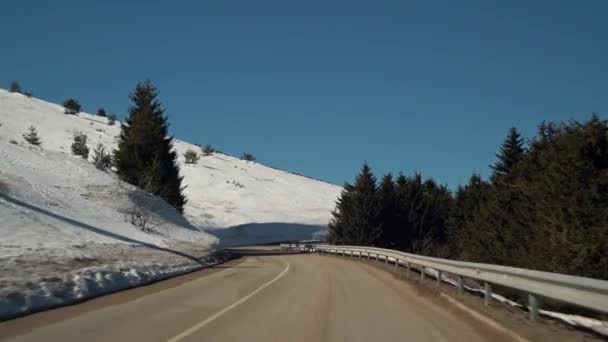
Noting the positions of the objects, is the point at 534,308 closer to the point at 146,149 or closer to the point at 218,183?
the point at 146,149

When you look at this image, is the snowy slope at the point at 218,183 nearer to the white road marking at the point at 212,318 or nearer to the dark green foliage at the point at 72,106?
the dark green foliage at the point at 72,106

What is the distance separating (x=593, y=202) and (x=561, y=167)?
1.40 m

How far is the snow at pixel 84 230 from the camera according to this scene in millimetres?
14195

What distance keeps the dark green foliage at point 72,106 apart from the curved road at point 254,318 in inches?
5395

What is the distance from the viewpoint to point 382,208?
199 ft

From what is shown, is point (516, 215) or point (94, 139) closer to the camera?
A: point (516, 215)

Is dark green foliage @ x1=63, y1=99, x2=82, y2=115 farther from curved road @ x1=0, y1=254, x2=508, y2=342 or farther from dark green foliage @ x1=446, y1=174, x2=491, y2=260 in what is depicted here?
curved road @ x1=0, y1=254, x2=508, y2=342

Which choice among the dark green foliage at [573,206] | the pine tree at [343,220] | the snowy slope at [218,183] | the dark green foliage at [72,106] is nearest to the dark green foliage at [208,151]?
the snowy slope at [218,183]

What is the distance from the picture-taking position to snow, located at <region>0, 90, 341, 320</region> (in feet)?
46.6

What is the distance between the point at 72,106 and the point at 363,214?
361 ft

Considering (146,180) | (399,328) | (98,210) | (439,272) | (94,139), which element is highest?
(94,139)

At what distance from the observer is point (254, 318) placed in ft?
34.0

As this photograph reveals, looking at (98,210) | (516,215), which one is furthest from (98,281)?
(98,210)

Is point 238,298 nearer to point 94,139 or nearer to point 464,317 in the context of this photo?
point 464,317
